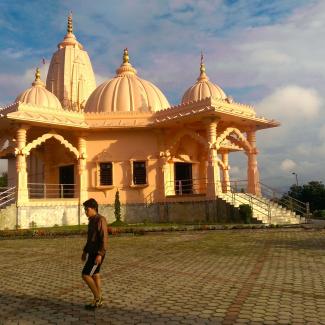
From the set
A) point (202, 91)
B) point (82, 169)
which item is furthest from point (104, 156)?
point (202, 91)

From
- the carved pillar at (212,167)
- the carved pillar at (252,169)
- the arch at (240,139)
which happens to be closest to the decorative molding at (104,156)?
the carved pillar at (212,167)

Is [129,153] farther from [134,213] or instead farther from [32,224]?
[32,224]

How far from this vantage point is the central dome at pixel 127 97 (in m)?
23.6

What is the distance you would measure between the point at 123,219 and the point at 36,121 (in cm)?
692

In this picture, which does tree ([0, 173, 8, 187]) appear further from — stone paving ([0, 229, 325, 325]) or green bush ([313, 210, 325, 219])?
stone paving ([0, 229, 325, 325])

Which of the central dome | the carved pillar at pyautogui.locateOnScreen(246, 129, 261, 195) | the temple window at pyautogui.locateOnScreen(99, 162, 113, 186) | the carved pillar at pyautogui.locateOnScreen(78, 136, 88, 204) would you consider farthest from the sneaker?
the central dome

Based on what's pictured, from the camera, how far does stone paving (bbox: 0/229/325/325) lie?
15.5 ft

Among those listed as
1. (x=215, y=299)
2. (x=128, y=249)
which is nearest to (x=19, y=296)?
(x=215, y=299)

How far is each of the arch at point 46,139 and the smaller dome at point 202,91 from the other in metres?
7.76

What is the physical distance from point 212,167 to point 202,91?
724cm

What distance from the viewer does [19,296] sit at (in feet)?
19.6

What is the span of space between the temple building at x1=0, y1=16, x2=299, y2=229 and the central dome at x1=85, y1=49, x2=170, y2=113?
0.06 meters

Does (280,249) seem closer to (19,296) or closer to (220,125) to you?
(19,296)

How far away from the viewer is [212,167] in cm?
1952
